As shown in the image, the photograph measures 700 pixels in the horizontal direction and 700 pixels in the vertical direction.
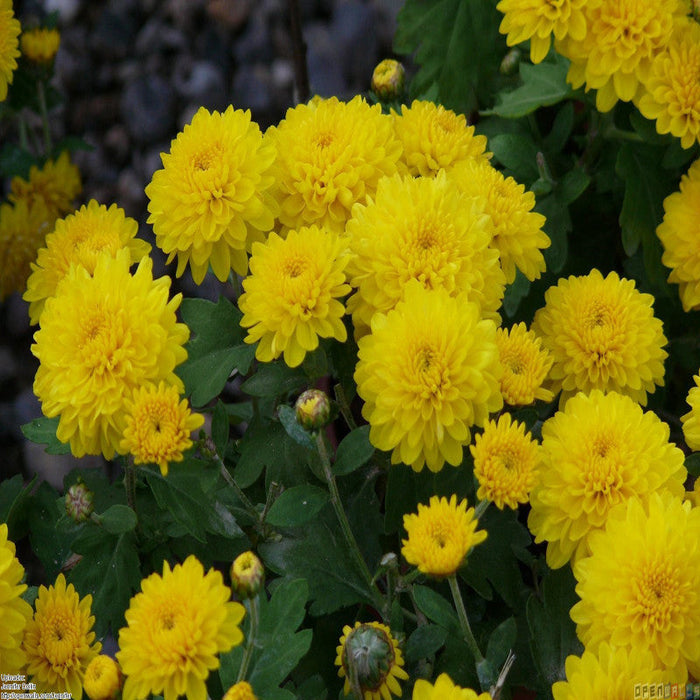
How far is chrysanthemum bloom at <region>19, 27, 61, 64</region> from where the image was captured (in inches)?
75.0

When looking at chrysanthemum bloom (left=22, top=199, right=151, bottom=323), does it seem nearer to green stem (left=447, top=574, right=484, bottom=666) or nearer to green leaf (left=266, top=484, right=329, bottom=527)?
green leaf (left=266, top=484, right=329, bottom=527)

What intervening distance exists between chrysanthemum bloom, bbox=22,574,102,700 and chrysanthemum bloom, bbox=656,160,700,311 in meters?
0.92

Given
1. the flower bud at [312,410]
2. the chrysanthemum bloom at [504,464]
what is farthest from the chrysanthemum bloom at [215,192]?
the chrysanthemum bloom at [504,464]

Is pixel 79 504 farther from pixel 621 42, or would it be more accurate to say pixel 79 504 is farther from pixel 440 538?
pixel 621 42

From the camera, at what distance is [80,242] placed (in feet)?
4.28

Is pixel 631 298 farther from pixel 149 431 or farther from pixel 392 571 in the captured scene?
pixel 149 431

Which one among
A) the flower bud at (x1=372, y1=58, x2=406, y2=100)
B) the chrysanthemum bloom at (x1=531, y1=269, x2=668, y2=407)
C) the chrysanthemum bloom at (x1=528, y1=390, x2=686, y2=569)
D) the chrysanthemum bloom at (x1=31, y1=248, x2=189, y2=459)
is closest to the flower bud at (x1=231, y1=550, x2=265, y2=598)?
the chrysanthemum bloom at (x1=31, y1=248, x2=189, y2=459)

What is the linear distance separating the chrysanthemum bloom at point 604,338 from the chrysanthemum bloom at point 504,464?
0.76 ft

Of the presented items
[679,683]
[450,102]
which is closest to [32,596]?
[679,683]

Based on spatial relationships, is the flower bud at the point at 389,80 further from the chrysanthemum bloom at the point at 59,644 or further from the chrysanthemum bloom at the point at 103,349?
the chrysanthemum bloom at the point at 59,644

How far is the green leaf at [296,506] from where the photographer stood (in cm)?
113

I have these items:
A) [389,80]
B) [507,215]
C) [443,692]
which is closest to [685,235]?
[507,215]

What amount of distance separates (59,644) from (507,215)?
717 millimetres

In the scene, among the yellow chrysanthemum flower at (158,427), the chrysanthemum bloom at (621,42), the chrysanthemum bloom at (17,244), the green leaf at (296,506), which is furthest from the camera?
the chrysanthemum bloom at (17,244)
